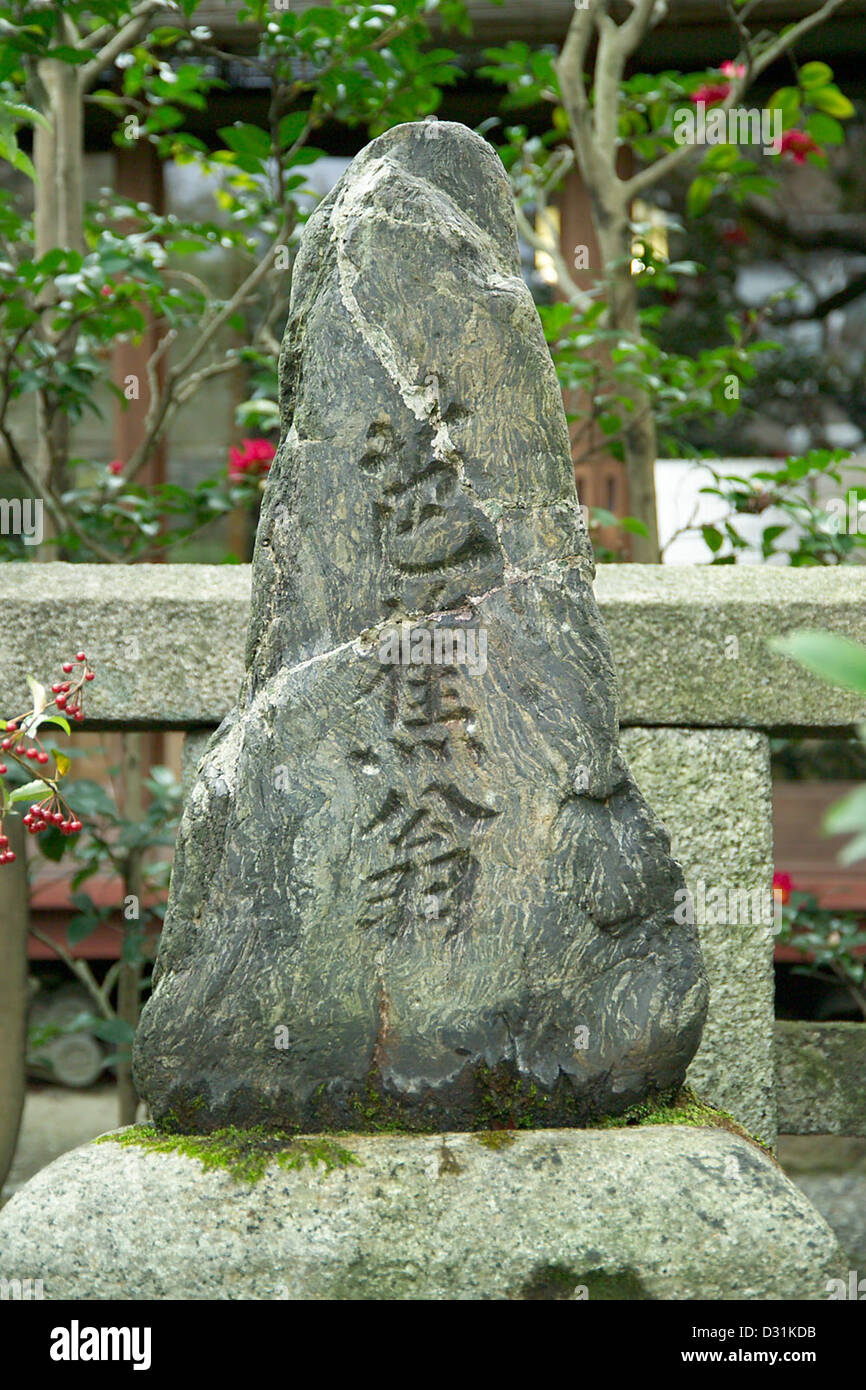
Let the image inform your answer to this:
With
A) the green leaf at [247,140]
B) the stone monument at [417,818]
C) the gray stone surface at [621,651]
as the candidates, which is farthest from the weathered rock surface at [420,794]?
the green leaf at [247,140]

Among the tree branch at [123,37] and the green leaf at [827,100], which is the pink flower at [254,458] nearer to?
the tree branch at [123,37]

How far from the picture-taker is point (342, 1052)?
1710mm

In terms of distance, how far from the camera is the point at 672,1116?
176 centimetres

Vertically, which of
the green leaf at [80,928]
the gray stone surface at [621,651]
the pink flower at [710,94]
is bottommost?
the green leaf at [80,928]

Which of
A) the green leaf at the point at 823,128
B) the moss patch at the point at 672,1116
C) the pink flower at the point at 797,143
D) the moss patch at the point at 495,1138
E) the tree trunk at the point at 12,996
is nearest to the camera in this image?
the moss patch at the point at 495,1138

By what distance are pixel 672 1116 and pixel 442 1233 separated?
0.38 metres

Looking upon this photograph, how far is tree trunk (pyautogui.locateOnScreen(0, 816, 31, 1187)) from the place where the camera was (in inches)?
109

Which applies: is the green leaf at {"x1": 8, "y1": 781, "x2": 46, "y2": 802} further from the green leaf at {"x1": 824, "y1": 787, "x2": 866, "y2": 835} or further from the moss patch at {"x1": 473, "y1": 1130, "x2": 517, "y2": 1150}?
the green leaf at {"x1": 824, "y1": 787, "x2": 866, "y2": 835}

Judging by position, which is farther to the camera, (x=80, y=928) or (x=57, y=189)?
(x=57, y=189)

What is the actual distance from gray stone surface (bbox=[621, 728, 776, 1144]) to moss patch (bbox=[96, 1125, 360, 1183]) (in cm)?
95

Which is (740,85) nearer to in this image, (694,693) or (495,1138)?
(694,693)

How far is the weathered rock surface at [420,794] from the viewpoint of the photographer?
5.63 ft

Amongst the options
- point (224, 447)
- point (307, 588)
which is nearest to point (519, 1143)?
point (307, 588)

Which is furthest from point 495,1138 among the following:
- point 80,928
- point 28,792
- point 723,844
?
point 80,928
